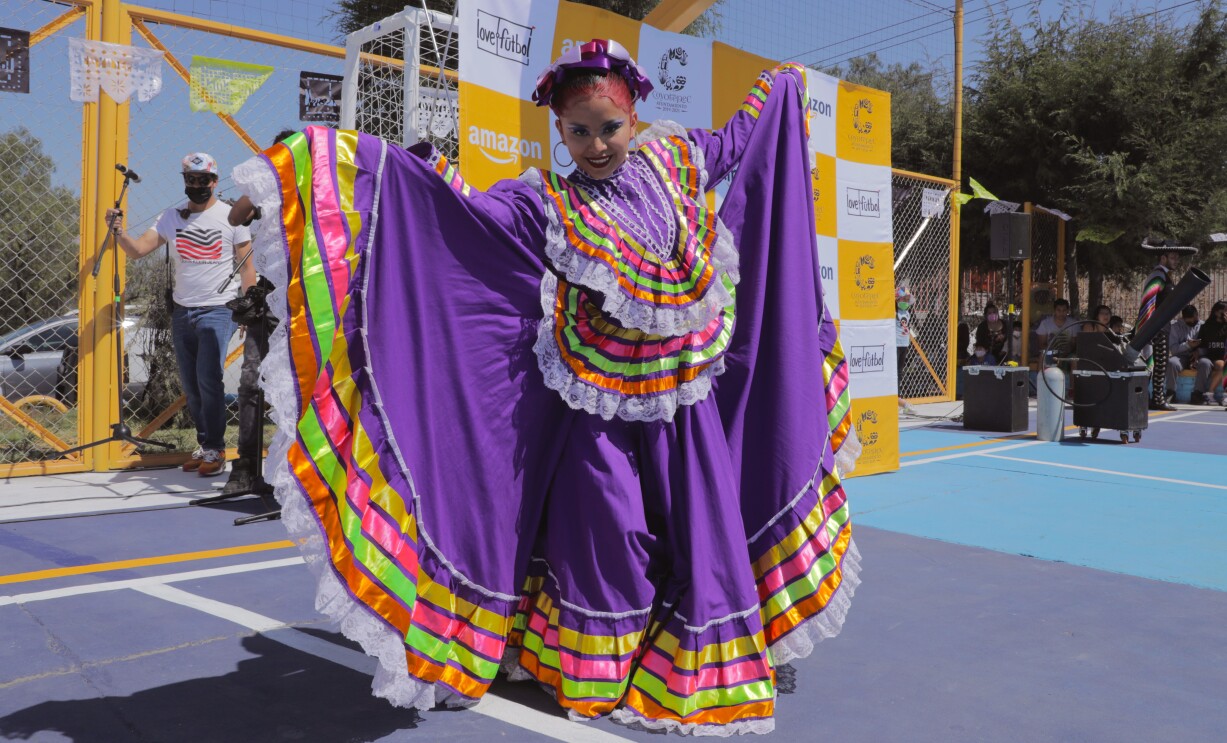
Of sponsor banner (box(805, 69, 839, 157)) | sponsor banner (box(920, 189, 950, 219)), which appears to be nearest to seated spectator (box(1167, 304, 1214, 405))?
sponsor banner (box(920, 189, 950, 219))

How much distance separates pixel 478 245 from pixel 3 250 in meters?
4.57

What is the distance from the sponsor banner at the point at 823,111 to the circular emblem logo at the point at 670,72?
0.99 m

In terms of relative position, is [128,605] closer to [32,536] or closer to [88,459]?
[32,536]

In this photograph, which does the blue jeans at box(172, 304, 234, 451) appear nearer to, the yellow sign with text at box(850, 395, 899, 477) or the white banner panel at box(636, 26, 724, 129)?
the white banner panel at box(636, 26, 724, 129)

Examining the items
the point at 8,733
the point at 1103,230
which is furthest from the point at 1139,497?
the point at 1103,230

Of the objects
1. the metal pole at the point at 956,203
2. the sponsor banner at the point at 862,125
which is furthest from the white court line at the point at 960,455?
the metal pole at the point at 956,203

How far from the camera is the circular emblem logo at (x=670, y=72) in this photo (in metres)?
5.27

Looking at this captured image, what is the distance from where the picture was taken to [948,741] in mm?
2342

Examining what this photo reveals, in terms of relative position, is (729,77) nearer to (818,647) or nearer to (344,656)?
(818,647)

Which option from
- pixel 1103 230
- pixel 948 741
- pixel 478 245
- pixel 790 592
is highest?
pixel 1103 230

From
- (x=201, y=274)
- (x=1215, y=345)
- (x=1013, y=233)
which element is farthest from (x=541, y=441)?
(x=1215, y=345)

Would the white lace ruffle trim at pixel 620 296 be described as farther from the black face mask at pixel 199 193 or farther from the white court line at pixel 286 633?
the black face mask at pixel 199 193

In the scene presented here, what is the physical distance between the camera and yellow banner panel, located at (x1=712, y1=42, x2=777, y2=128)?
5555 mm

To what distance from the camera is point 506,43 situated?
173 inches
